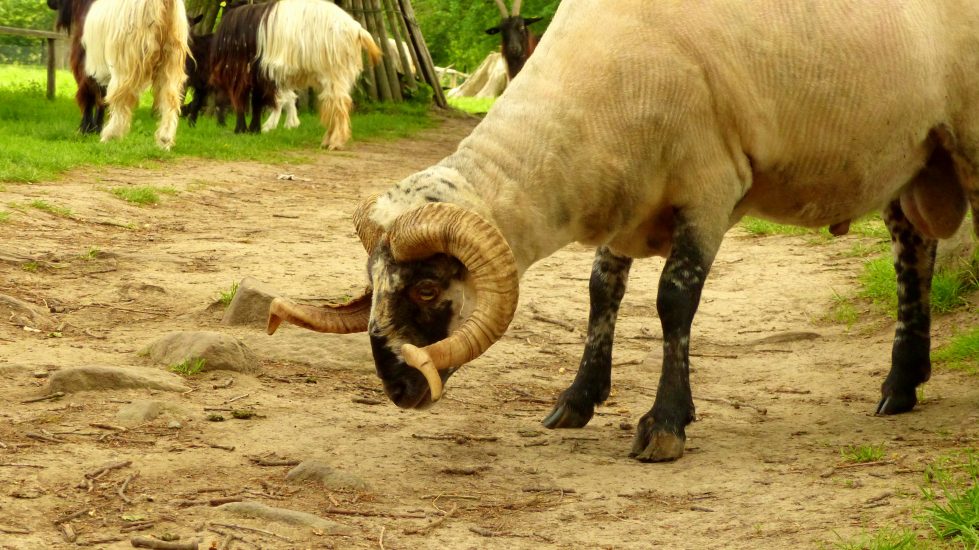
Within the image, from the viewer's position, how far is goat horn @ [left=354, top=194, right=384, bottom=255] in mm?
5191

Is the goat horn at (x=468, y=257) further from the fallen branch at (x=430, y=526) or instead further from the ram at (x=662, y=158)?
the fallen branch at (x=430, y=526)

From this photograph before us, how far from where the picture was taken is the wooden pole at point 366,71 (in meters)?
23.6

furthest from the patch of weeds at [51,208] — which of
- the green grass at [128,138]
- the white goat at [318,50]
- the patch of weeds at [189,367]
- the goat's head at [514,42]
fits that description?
the goat's head at [514,42]

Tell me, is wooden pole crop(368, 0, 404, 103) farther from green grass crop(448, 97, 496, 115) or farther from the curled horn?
the curled horn

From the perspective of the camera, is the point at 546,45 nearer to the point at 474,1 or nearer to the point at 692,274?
the point at 692,274

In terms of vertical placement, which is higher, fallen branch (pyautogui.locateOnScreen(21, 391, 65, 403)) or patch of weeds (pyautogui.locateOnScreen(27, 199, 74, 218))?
fallen branch (pyautogui.locateOnScreen(21, 391, 65, 403))

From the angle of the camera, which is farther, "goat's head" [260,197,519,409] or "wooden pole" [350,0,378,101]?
"wooden pole" [350,0,378,101]

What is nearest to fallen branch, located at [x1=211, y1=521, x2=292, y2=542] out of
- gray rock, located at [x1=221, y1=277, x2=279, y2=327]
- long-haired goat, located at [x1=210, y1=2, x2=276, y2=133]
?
gray rock, located at [x1=221, y1=277, x2=279, y2=327]

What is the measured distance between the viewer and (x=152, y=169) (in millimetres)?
13188

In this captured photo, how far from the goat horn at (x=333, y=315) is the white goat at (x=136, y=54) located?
976 centimetres

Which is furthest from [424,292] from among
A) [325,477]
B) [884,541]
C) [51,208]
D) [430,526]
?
[51,208]

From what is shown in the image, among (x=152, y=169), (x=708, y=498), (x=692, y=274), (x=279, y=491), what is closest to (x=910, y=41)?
(x=692, y=274)

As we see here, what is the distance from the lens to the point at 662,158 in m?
5.52

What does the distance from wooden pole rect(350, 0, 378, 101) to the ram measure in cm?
1824
